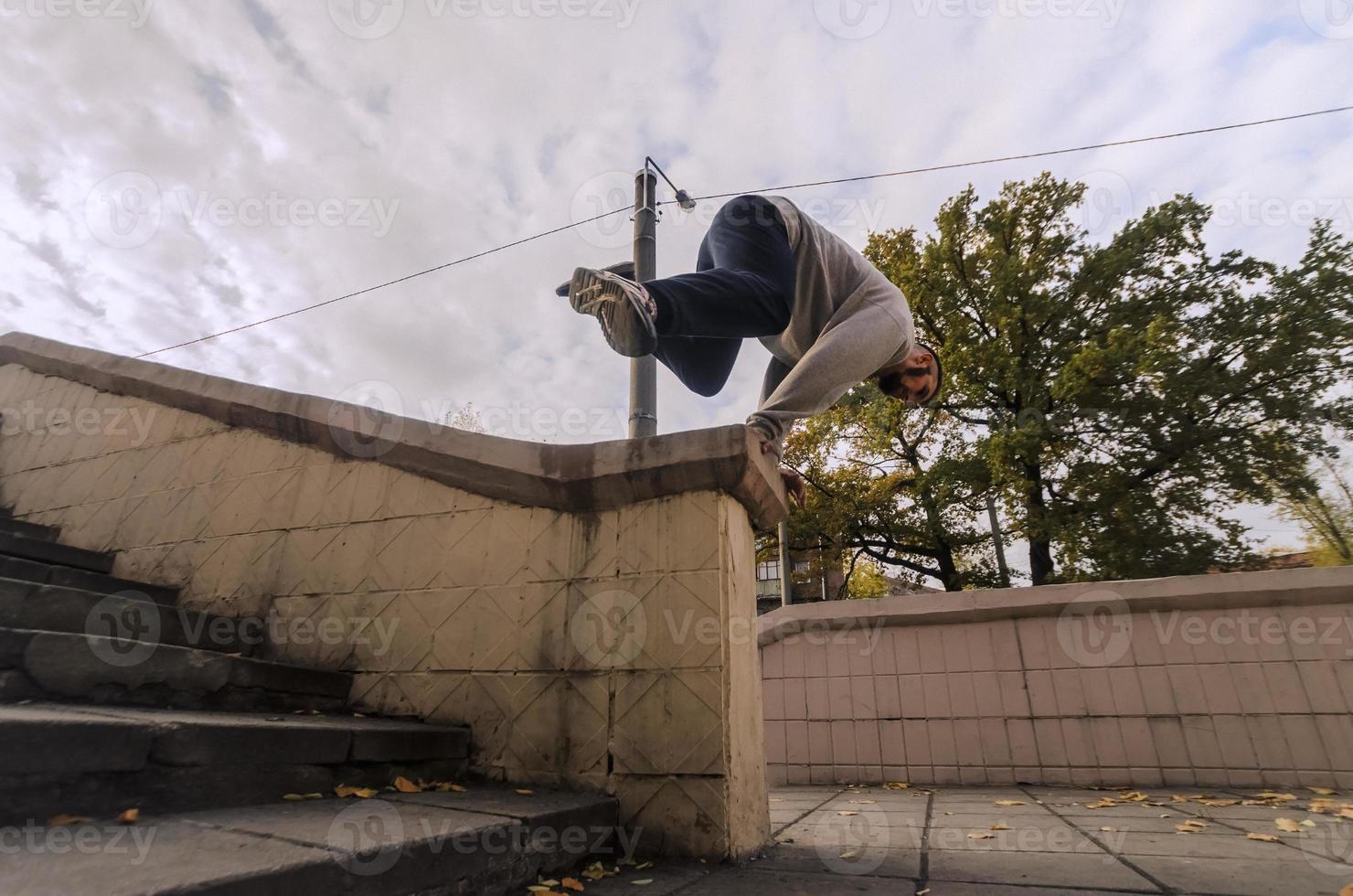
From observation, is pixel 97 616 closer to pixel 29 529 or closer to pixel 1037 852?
pixel 29 529

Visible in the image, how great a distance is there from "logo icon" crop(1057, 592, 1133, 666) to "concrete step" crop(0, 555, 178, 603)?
6288mm

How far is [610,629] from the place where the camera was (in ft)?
7.97

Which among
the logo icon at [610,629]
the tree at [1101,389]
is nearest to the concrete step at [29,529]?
the logo icon at [610,629]

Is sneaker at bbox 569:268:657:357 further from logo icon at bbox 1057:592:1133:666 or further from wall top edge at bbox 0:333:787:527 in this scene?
logo icon at bbox 1057:592:1133:666

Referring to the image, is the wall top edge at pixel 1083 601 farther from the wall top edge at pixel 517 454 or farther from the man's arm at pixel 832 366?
the man's arm at pixel 832 366

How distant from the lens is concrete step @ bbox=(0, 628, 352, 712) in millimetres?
1832

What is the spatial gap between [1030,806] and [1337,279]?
15046 millimetres

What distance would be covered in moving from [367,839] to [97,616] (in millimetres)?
1765

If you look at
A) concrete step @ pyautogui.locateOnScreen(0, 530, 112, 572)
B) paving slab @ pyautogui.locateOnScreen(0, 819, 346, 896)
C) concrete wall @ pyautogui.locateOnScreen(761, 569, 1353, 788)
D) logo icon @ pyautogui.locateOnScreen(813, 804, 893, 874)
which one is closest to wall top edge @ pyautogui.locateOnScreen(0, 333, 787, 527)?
concrete step @ pyautogui.locateOnScreen(0, 530, 112, 572)

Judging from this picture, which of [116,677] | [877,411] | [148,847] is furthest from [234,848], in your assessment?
[877,411]

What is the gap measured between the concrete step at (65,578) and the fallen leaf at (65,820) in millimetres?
1812

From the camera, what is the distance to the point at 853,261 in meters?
2.58

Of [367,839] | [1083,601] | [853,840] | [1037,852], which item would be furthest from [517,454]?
[1083,601]

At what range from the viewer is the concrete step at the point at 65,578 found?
2842 millimetres
